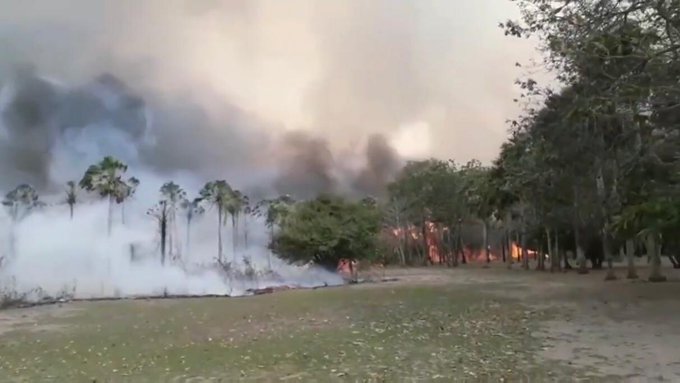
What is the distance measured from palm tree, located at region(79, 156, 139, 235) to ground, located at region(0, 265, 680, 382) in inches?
1003

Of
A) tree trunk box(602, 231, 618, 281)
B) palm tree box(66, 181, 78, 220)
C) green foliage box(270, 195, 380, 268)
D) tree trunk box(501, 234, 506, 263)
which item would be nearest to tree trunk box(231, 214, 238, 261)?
green foliage box(270, 195, 380, 268)

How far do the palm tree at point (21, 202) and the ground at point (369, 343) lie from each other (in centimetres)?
2066

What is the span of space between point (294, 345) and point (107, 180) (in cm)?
3687

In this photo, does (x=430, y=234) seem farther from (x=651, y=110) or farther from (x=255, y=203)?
(x=651, y=110)

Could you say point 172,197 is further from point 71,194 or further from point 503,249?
point 503,249

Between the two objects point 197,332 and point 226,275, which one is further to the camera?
point 226,275

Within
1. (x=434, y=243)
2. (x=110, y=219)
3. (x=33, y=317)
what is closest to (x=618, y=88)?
(x=33, y=317)

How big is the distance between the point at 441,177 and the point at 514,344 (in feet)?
156

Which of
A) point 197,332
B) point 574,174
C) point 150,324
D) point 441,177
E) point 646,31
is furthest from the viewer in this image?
point 441,177

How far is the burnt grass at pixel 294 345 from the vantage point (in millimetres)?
8336

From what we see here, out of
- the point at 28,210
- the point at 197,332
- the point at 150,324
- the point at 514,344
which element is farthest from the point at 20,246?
the point at 514,344

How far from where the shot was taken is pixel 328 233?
3944cm

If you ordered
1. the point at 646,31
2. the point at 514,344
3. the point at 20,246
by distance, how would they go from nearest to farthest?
1. the point at 514,344
2. the point at 646,31
3. the point at 20,246

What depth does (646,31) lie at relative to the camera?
1250 cm
